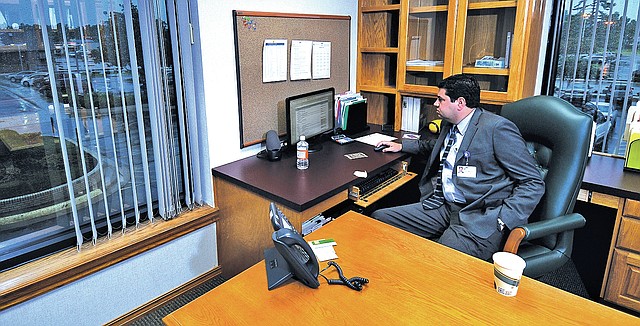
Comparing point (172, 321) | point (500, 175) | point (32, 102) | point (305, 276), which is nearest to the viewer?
point (172, 321)

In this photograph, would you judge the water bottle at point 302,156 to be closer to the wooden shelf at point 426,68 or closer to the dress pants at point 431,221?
the dress pants at point 431,221

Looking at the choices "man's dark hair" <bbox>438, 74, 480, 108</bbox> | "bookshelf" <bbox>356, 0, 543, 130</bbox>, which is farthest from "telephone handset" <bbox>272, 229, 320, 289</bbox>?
"bookshelf" <bbox>356, 0, 543, 130</bbox>

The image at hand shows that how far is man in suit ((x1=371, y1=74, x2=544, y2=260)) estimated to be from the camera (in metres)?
1.87

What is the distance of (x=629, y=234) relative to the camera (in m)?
1.99

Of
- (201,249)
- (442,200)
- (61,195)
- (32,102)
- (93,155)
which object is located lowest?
(201,249)

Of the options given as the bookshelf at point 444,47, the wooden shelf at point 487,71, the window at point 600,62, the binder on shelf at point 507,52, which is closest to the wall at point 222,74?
the bookshelf at point 444,47

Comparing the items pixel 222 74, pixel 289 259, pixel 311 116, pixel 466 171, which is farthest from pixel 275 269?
pixel 311 116

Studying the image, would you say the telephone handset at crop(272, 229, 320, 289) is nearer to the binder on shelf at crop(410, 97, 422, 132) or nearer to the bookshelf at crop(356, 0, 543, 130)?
the bookshelf at crop(356, 0, 543, 130)

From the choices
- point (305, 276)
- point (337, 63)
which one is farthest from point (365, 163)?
point (305, 276)

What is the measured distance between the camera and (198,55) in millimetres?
2082

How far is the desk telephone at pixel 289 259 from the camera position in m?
1.21

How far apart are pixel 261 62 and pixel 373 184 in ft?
3.11

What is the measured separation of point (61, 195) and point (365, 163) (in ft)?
4.96

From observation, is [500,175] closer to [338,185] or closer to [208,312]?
[338,185]
